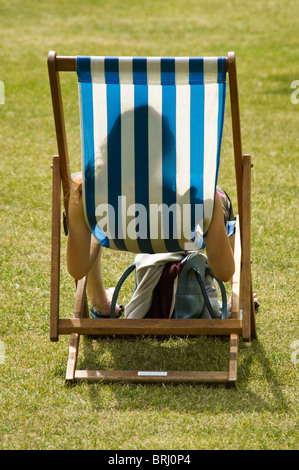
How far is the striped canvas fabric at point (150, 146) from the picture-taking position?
290cm

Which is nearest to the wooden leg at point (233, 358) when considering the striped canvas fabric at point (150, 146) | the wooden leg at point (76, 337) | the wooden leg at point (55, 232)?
the striped canvas fabric at point (150, 146)

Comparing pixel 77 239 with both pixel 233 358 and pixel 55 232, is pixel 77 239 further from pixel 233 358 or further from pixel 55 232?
pixel 233 358

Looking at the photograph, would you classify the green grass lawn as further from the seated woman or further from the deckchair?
the seated woman

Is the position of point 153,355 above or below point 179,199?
below

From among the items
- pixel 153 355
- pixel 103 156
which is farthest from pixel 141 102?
pixel 153 355

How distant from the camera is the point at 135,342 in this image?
3521 millimetres

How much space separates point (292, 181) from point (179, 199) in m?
2.91

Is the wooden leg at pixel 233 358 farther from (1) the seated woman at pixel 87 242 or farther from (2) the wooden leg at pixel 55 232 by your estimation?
(2) the wooden leg at pixel 55 232

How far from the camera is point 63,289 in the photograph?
4.09 metres

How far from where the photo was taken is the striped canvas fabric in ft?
9.51

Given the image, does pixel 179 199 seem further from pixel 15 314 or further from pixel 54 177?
pixel 15 314

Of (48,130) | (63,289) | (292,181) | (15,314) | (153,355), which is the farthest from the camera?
(48,130)

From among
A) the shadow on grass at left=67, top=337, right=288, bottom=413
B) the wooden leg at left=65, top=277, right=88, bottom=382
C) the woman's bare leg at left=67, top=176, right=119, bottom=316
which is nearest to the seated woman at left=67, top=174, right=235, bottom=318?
the woman's bare leg at left=67, top=176, right=119, bottom=316

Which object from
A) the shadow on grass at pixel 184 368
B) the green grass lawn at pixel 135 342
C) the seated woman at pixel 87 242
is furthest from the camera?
the seated woman at pixel 87 242
